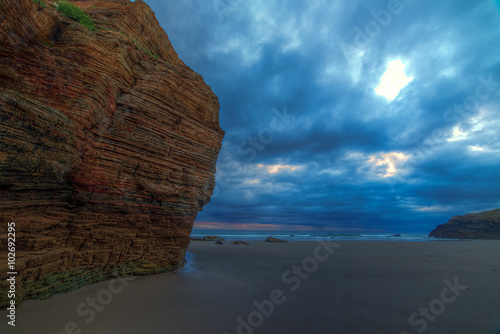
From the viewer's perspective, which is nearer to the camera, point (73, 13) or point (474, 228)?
point (73, 13)

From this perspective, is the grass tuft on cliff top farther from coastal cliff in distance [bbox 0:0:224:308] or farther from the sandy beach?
the sandy beach

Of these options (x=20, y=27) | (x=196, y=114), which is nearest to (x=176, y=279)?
(x=196, y=114)

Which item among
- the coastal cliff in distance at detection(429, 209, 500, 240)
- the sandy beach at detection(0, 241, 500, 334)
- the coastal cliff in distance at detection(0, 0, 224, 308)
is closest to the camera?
the sandy beach at detection(0, 241, 500, 334)

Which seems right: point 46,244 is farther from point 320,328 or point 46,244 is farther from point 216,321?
point 320,328

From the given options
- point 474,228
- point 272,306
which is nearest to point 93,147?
point 272,306

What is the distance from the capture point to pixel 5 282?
490 cm

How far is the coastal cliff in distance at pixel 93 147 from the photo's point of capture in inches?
221

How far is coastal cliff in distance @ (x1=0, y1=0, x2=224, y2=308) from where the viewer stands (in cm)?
562

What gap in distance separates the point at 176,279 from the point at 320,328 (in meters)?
6.42

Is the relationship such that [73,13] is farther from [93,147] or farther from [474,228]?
[474,228]

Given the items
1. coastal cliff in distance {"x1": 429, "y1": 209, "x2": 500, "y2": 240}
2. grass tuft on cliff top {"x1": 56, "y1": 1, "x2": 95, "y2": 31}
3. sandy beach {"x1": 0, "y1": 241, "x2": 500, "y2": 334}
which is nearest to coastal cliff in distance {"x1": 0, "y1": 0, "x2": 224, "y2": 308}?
grass tuft on cliff top {"x1": 56, "y1": 1, "x2": 95, "y2": 31}

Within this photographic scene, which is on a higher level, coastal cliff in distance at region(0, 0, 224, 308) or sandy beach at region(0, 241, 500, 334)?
coastal cliff in distance at region(0, 0, 224, 308)

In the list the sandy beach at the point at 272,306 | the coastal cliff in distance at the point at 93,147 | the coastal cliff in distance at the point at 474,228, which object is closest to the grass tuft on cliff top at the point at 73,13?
the coastal cliff in distance at the point at 93,147

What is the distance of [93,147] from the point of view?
7281mm
